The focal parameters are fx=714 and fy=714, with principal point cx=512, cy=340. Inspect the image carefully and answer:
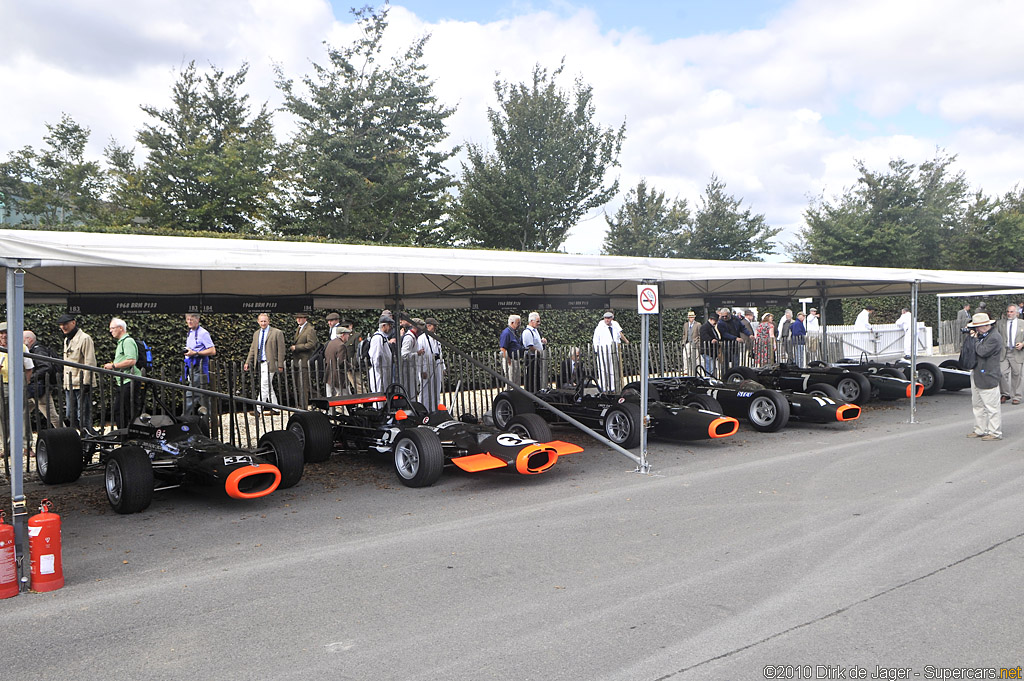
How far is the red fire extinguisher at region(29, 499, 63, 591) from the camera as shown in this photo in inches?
178

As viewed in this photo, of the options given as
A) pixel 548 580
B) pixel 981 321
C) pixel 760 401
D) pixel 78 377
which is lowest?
pixel 548 580

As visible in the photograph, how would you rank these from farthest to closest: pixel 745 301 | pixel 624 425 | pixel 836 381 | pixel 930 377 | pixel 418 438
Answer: pixel 745 301, pixel 930 377, pixel 836 381, pixel 624 425, pixel 418 438

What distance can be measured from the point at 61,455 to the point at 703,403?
790 cm

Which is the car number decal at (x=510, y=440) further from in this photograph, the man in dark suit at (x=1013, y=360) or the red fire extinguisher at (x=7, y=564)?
the man in dark suit at (x=1013, y=360)

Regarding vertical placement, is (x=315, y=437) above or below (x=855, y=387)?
below

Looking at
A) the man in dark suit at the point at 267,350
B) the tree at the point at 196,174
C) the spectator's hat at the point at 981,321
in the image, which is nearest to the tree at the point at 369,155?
the tree at the point at 196,174

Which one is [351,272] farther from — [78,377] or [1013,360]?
[1013,360]

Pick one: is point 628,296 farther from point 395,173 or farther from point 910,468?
point 395,173

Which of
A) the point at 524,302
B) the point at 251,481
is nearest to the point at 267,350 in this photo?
the point at 524,302

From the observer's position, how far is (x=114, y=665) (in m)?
3.50

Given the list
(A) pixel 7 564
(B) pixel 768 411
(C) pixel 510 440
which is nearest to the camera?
(A) pixel 7 564

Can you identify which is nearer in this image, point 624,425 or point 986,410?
point 624,425

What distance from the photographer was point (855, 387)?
12688mm

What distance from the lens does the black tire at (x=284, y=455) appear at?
7.16 metres
